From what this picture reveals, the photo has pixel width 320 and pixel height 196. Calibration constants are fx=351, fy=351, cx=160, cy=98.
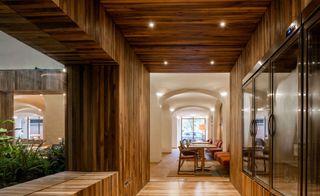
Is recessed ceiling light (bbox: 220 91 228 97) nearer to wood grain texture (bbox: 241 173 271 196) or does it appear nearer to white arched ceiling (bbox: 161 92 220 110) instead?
white arched ceiling (bbox: 161 92 220 110)

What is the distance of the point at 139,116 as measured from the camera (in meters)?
7.29

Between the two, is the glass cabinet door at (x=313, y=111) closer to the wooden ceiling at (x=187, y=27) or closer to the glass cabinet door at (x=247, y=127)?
the wooden ceiling at (x=187, y=27)

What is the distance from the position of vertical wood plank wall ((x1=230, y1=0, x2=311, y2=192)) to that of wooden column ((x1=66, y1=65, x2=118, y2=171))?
2161 millimetres

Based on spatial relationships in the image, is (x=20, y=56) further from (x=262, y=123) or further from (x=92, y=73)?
(x=262, y=123)

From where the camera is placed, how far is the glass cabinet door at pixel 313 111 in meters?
2.56

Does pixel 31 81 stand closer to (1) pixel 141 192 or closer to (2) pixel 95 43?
(1) pixel 141 192

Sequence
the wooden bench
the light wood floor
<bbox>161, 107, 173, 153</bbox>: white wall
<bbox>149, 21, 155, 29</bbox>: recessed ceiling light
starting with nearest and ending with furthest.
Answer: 1. the wooden bench
2. <bbox>149, 21, 155, 29</bbox>: recessed ceiling light
3. the light wood floor
4. <bbox>161, 107, 173, 153</bbox>: white wall

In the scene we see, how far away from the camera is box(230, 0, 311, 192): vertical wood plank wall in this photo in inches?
133

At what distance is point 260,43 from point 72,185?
3105mm

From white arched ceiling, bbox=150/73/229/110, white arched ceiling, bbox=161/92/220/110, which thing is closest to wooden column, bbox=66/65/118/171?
white arched ceiling, bbox=150/73/229/110

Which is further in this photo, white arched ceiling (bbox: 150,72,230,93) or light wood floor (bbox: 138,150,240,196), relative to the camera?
white arched ceiling (bbox: 150,72,230,93)

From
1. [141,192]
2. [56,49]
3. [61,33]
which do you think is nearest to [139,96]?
[141,192]

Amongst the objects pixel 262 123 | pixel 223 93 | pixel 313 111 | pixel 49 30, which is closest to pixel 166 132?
pixel 223 93

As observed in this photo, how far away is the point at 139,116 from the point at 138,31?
7.61 ft
